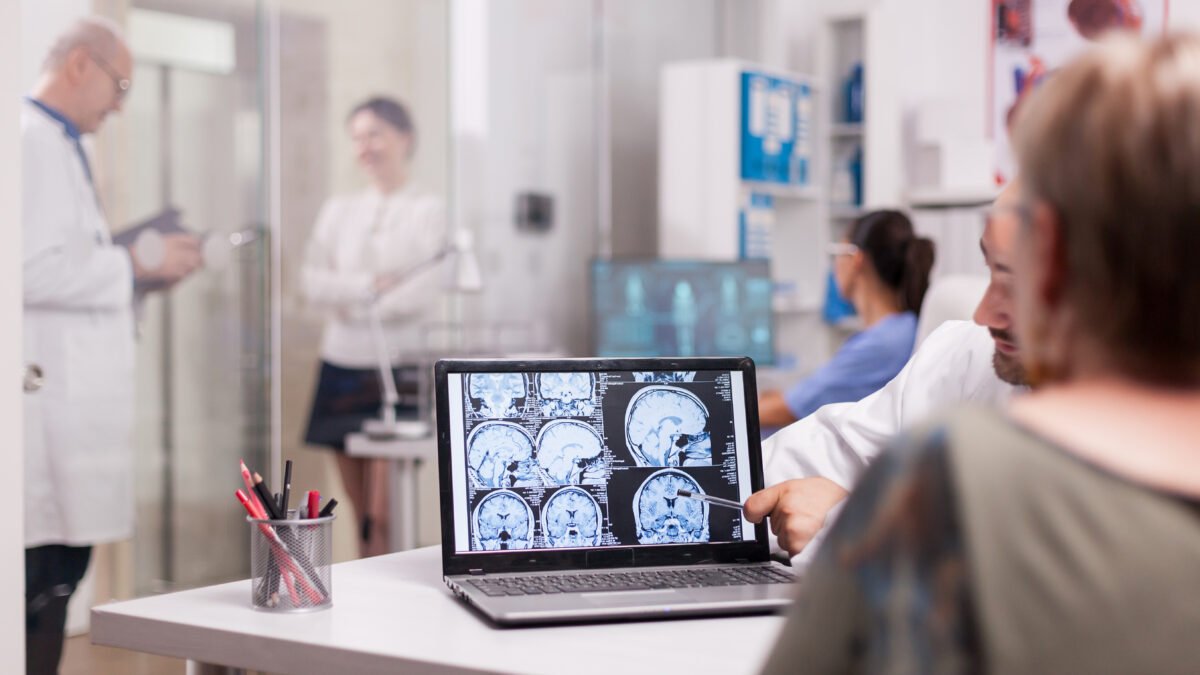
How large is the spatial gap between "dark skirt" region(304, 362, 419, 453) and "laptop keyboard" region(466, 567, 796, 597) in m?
2.55

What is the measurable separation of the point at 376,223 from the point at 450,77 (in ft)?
2.11

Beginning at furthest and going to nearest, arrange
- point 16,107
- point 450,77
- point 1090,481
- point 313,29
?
point 450,77 < point 313,29 < point 16,107 < point 1090,481

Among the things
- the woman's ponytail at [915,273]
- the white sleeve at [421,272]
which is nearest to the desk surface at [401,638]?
the woman's ponytail at [915,273]

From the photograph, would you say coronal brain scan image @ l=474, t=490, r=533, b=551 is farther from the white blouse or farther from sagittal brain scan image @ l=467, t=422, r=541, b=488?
the white blouse

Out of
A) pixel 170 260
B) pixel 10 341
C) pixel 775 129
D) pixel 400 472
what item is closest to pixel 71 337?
pixel 170 260

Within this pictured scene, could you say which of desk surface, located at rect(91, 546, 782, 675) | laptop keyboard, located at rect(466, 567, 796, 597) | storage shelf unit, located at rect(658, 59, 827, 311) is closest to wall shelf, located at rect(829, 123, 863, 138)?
storage shelf unit, located at rect(658, 59, 827, 311)

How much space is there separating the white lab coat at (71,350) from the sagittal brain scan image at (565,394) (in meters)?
1.67

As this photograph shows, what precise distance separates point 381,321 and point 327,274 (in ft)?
0.80

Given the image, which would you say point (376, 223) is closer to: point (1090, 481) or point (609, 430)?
point (609, 430)

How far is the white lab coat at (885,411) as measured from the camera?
176cm

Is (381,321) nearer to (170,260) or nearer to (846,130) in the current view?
(170,260)

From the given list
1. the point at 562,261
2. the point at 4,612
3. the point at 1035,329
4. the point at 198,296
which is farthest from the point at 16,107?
the point at 562,261

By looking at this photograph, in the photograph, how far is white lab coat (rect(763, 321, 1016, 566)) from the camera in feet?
5.77

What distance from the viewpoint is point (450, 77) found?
4.38m
